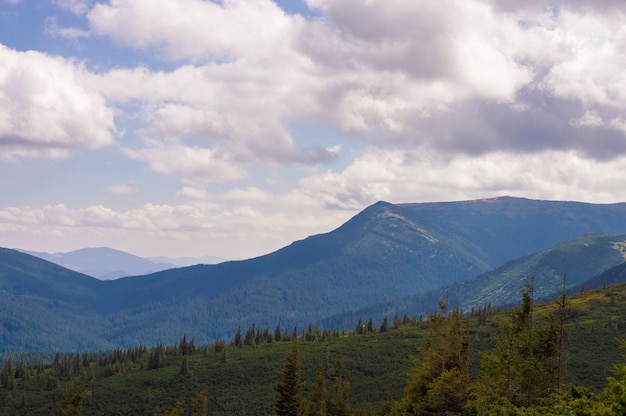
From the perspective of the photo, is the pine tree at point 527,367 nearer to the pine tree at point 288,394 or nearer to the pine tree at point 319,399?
the pine tree at point 319,399

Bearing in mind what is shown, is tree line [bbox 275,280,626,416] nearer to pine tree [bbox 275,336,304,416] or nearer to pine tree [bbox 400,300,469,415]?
pine tree [bbox 400,300,469,415]

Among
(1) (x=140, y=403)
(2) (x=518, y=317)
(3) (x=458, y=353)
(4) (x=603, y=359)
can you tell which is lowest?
(1) (x=140, y=403)

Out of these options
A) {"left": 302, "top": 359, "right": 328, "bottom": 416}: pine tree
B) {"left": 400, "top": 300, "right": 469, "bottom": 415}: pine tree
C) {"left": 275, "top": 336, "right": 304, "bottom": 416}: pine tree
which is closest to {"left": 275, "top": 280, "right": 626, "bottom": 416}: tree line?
{"left": 400, "top": 300, "right": 469, "bottom": 415}: pine tree

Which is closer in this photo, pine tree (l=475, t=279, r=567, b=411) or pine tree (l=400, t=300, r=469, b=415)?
pine tree (l=475, t=279, r=567, b=411)

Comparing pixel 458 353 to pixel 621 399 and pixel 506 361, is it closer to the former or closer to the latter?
pixel 506 361

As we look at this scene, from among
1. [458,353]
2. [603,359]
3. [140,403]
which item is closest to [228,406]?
[140,403]

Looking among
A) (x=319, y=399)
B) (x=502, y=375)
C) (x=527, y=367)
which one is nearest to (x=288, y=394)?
(x=319, y=399)

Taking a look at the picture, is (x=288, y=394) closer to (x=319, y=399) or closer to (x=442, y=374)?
(x=319, y=399)

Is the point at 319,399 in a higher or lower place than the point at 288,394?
lower

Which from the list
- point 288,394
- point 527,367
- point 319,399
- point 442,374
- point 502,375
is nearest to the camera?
point 527,367

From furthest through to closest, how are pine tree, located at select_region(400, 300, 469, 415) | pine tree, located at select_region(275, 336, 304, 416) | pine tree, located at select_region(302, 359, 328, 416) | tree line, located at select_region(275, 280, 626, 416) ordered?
pine tree, located at select_region(275, 336, 304, 416)
pine tree, located at select_region(302, 359, 328, 416)
pine tree, located at select_region(400, 300, 469, 415)
tree line, located at select_region(275, 280, 626, 416)

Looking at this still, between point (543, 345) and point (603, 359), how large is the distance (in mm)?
152748

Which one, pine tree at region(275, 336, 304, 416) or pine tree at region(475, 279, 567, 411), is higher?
pine tree at region(475, 279, 567, 411)

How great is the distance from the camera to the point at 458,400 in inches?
2329
